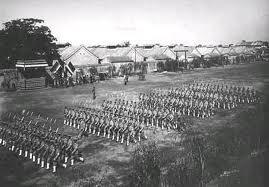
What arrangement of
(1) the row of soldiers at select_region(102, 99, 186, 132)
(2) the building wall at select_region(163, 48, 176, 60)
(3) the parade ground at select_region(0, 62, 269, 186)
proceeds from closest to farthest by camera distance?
(3) the parade ground at select_region(0, 62, 269, 186), (1) the row of soldiers at select_region(102, 99, 186, 132), (2) the building wall at select_region(163, 48, 176, 60)

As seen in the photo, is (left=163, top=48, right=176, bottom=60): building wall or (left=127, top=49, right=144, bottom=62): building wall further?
(left=163, top=48, right=176, bottom=60): building wall

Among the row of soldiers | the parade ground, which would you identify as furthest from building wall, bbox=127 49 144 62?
the row of soldiers

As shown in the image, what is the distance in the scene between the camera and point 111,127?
19.1m

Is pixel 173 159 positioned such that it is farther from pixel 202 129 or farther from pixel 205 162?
pixel 202 129

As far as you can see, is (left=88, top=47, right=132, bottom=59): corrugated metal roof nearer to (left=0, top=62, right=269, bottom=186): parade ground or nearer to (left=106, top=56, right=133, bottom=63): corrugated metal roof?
(left=106, top=56, right=133, bottom=63): corrugated metal roof

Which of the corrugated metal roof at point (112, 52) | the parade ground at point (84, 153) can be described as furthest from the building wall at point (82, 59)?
the parade ground at point (84, 153)

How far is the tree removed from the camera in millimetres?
46688

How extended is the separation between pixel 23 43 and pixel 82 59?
11197mm

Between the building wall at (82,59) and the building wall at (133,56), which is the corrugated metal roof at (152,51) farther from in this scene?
the building wall at (82,59)

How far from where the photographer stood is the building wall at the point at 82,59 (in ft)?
178

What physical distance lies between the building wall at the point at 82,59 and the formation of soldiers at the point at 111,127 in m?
33.7

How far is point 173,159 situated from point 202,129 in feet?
18.8

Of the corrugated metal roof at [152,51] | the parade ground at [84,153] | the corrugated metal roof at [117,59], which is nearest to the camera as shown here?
the parade ground at [84,153]

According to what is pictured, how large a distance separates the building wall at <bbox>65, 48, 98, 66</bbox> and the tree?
4.01 m
